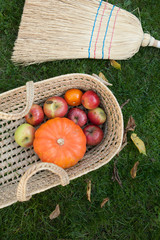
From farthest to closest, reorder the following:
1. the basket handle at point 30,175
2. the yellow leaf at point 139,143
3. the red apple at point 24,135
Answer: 1. the yellow leaf at point 139,143
2. the red apple at point 24,135
3. the basket handle at point 30,175

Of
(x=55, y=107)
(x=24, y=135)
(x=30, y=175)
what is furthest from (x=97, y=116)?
(x=30, y=175)

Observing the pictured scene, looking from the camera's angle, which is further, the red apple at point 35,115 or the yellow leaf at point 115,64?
the yellow leaf at point 115,64

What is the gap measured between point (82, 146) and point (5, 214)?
2.97 feet

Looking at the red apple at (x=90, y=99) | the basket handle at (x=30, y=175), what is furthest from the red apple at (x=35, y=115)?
the basket handle at (x=30, y=175)

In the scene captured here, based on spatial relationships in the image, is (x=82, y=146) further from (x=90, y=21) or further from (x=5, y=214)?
(x=90, y=21)

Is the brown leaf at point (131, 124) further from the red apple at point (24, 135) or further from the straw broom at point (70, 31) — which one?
the red apple at point (24, 135)

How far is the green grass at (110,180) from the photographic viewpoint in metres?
1.80

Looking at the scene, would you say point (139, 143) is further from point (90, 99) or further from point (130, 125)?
point (90, 99)

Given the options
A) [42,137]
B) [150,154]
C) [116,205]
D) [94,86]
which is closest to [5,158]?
[42,137]

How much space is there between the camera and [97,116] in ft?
5.39

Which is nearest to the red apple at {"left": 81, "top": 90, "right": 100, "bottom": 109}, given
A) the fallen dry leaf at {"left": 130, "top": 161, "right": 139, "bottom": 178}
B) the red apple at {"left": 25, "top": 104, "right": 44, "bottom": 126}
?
the red apple at {"left": 25, "top": 104, "right": 44, "bottom": 126}

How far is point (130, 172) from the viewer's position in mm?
1909

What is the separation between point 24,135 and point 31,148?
19 cm

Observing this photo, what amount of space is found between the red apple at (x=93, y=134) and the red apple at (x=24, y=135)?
1.32ft
